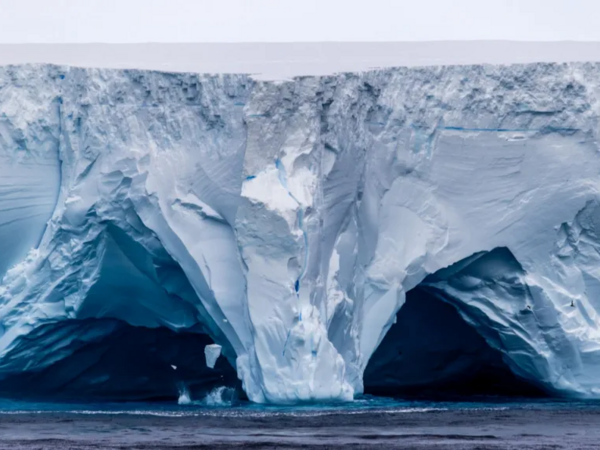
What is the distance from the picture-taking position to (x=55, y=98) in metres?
15.8

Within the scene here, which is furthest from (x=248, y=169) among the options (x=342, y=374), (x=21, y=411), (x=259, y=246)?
(x=21, y=411)

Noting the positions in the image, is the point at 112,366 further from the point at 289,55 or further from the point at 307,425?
the point at 307,425

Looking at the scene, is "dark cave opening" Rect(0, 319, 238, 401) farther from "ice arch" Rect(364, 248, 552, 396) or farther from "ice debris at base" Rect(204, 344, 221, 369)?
"ice arch" Rect(364, 248, 552, 396)

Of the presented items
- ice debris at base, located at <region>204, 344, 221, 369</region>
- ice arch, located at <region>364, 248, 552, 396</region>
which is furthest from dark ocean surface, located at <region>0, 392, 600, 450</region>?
ice arch, located at <region>364, 248, 552, 396</region>

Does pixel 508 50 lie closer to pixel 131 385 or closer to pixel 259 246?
pixel 259 246

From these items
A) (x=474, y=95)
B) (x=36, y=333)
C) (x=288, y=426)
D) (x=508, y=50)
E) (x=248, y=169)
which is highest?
(x=508, y=50)

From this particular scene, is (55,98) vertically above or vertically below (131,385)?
above

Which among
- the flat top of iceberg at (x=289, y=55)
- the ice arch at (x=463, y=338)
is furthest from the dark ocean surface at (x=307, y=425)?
the flat top of iceberg at (x=289, y=55)

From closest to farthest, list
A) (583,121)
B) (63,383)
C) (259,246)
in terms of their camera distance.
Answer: (259,246)
(583,121)
(63,383)

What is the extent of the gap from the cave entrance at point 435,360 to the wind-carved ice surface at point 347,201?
941 mm

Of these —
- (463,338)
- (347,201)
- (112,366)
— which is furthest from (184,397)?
(347,201)

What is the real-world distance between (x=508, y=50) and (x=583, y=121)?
196cm

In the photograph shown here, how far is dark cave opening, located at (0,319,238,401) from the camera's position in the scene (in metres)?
16.1

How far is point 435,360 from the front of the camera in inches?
682
